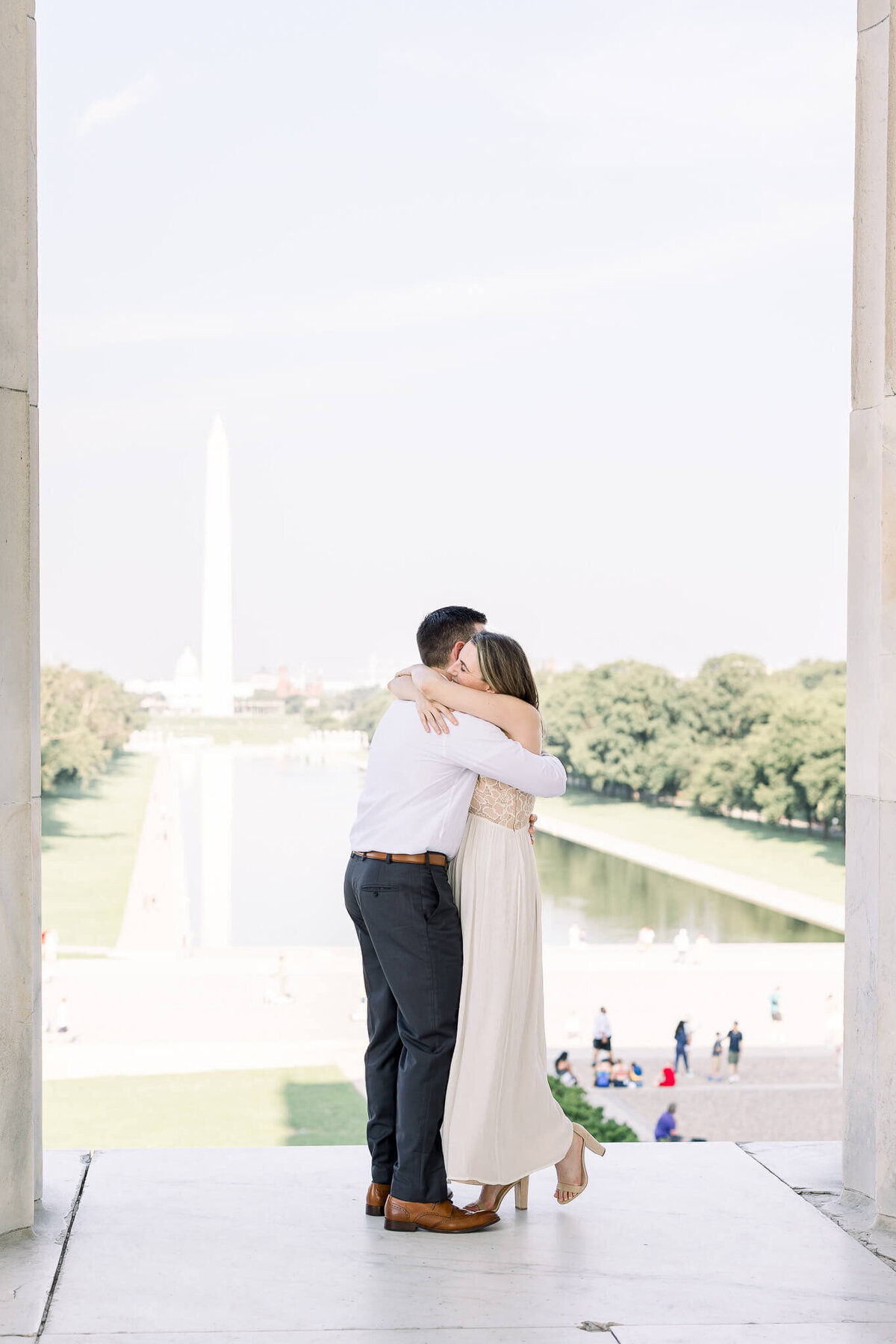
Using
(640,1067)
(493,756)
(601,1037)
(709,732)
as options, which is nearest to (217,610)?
(709,732)

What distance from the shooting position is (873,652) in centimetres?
404

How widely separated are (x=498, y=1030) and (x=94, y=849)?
180ft

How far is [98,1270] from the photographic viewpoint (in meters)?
3.43

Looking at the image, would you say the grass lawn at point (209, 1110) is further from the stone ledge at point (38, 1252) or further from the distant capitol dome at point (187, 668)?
the distant capitol dome at point (187, 668)

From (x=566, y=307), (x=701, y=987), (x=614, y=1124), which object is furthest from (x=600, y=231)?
(x=614, y=1124)

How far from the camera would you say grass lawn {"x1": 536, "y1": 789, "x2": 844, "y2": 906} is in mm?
50938

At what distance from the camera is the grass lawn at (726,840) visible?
50.9 m

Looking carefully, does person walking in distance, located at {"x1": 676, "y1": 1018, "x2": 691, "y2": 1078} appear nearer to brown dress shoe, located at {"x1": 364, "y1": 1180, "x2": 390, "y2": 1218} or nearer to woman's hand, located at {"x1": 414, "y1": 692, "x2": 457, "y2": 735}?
brown dress shoe, located at {"x1": 364, "y1": 1180, "x2": 390, "y2": 1218}

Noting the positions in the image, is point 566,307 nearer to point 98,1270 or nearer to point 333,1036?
point 333,1036

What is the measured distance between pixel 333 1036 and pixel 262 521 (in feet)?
156

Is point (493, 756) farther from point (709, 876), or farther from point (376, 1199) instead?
point (709, 876)

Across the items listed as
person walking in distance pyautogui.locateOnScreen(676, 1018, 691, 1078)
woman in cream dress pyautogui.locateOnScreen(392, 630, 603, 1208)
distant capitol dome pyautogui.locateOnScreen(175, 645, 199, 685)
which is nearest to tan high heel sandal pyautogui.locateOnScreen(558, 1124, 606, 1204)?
woman in cream dress pyautogui.locateOnScreen(392, 630, 603, 1208)

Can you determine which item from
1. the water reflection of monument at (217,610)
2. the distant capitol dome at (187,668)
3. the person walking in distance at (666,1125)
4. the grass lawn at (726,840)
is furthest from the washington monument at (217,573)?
the person walking in distance at (666,1125)

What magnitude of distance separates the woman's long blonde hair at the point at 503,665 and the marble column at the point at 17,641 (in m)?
1.31
